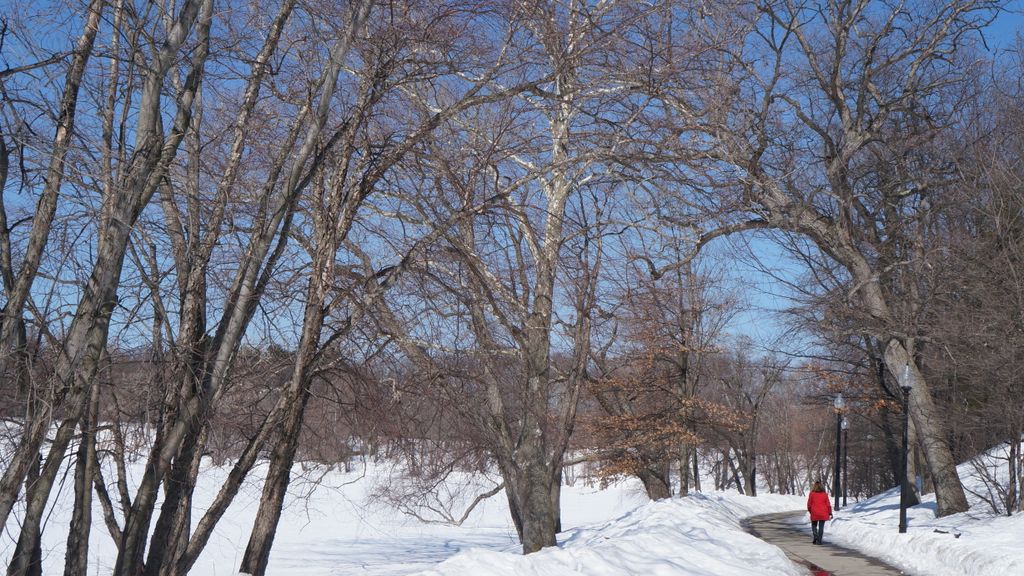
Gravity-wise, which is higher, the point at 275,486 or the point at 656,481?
the point at 275,486

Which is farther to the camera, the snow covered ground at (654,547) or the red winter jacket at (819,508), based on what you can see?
the red winter jacket at (819,508)

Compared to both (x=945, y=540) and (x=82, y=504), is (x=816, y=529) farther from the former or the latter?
(x=82, y=504)

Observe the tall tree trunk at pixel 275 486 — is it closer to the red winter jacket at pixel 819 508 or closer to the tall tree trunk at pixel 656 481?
the red winter jacket at pixel 819 508

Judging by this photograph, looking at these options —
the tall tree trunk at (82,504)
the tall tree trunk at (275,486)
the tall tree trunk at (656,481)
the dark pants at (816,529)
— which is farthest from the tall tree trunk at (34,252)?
the tall tree trunk at (656,481)

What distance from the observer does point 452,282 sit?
9.15 m

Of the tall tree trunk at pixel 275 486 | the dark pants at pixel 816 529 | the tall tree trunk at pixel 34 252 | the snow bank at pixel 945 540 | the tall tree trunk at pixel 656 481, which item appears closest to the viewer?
the tall tree trunk at pixel 34 252

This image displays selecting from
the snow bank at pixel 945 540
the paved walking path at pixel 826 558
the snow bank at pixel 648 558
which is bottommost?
the paved walking path at pixel 826 558

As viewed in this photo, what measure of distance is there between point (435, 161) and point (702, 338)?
2790 cm

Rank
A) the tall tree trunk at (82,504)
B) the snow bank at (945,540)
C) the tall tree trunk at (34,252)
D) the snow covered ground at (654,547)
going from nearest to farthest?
the tall tree trunk at (34,252), the tall tree trunk at (82,504), the snow covered ground at (654,547), the snow bank at (945,540)

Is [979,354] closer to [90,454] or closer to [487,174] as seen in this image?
[487,174]

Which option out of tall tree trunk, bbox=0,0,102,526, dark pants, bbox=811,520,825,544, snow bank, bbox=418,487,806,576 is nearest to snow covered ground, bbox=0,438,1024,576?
snow bank, bbox=418,487,806,576

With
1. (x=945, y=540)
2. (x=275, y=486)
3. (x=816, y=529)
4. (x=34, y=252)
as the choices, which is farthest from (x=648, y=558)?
(x=816, y=529)

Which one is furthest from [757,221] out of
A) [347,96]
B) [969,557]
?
[347,96]

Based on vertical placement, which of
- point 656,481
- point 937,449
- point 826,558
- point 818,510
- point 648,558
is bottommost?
point 826,558
